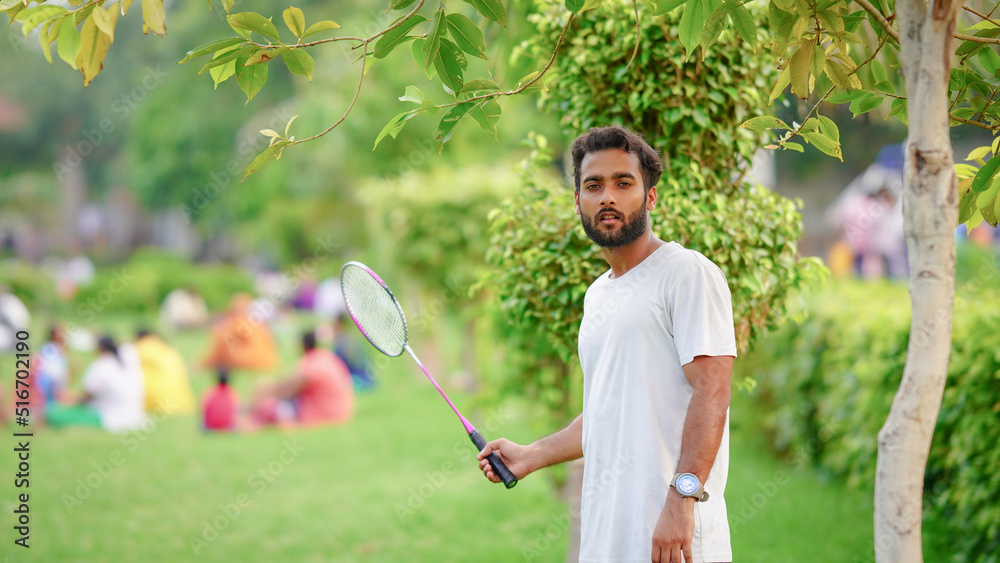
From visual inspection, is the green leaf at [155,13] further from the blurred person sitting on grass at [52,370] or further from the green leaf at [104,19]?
the blurred person sitting on grass at [52,370]

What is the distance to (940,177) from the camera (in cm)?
168

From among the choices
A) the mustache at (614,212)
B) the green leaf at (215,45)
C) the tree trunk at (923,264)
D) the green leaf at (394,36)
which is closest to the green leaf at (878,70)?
the tree trunk at (923,264)

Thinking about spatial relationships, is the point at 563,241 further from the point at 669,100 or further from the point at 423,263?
the point at 423,263

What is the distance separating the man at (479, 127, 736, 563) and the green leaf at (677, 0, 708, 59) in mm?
417

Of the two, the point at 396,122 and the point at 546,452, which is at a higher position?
the point at 396,122

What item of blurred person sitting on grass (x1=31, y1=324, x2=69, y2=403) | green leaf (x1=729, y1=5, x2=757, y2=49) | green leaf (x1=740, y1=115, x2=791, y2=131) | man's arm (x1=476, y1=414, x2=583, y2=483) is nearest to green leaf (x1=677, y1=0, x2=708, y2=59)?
green leaf (x1=729, y1=5, x2=757, y2=49)

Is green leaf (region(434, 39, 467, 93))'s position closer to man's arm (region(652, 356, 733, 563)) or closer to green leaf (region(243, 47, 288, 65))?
green leaf (region(243, 47, 288, 65))

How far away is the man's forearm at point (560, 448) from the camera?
2.55 m

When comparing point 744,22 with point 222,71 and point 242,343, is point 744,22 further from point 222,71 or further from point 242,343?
point 242,343

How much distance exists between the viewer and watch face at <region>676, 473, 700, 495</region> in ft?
6.52

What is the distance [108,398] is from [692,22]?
926cm

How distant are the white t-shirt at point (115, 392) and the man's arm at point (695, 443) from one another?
8721 mm

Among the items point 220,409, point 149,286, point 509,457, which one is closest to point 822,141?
point 509,457

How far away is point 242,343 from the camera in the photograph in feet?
40.2
